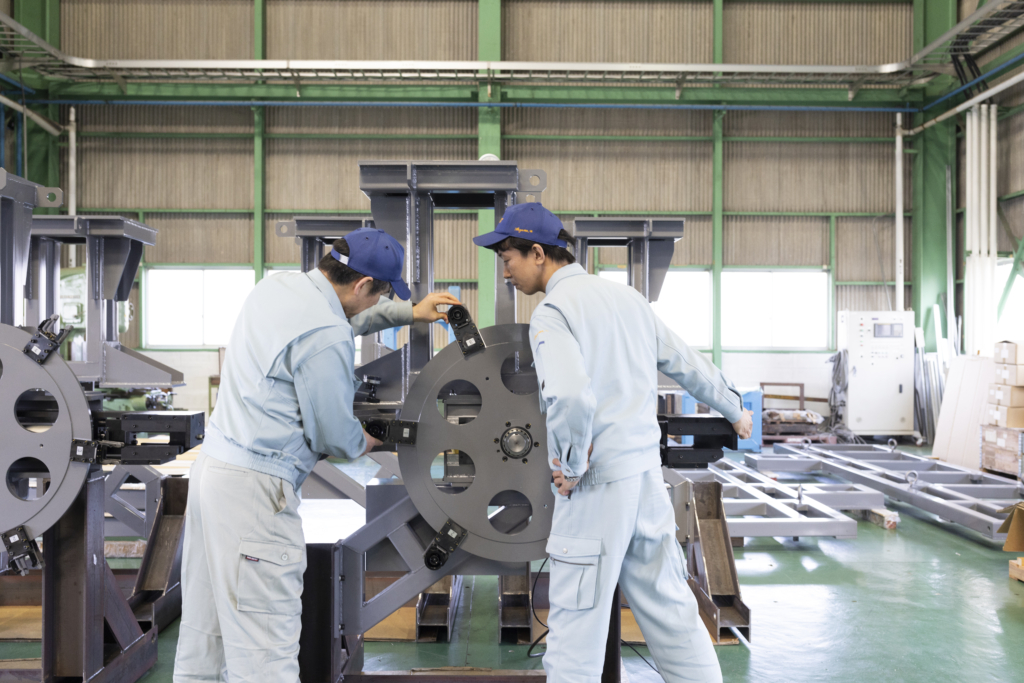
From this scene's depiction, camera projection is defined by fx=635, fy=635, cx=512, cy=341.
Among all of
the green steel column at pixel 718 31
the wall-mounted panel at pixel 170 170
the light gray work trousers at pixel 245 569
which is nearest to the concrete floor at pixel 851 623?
the light gray work trousers at pixel 245 569

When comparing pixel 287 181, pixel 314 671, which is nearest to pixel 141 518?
pixel 314 671

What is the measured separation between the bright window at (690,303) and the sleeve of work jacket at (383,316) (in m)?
8.03

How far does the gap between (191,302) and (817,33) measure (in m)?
10.7

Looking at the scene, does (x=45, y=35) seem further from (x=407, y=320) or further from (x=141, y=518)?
(x=407, y=320)

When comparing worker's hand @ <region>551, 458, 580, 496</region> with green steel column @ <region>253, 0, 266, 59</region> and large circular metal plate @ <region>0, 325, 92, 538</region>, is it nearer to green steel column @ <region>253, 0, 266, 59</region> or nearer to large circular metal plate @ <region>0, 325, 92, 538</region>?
large circular metal plate @ <region>0, 325, 92, 538</region>

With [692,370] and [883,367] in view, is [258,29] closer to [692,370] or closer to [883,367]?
[692,370]

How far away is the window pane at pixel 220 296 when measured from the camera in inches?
396

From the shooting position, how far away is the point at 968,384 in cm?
732

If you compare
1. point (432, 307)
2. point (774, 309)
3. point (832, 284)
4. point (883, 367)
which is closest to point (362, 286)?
point (432, 307)

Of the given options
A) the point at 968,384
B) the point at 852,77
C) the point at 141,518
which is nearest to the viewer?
the point at 141,518

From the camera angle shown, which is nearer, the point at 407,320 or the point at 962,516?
the point at 407,320

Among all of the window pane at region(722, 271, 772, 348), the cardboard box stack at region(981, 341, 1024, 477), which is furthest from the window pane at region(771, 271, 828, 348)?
the cardboard box stack at region(981, 341, 1024, 477)

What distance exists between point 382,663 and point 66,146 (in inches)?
413

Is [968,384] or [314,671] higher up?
[968,384]
